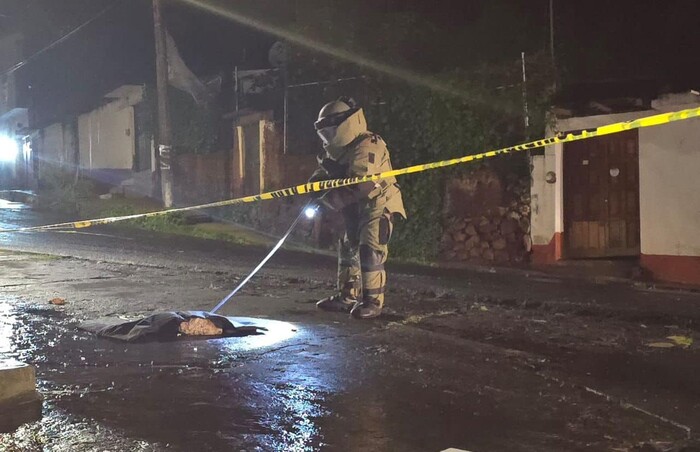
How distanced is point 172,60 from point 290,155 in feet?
23.1

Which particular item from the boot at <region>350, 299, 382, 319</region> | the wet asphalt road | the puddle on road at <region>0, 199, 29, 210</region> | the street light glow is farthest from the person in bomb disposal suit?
the street light glow

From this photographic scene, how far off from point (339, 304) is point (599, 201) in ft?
18.0

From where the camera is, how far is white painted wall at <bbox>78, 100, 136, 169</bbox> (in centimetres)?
2677

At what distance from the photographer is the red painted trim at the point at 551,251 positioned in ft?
38.1

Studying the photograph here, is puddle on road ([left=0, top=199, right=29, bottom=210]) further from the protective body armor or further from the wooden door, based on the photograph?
the protective body armor

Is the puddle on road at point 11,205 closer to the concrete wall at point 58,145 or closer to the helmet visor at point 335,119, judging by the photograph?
the concrete wall at point 58,145

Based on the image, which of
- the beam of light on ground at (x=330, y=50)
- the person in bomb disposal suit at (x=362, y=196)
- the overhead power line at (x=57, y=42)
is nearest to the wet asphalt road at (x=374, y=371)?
the person in bomb disposal suit at (x=362, y=196)

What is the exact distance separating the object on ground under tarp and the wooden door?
6394 mm

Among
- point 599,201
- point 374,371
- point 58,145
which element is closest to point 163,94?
point 599,201

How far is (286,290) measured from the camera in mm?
9805

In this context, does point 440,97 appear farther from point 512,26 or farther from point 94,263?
point 94,263

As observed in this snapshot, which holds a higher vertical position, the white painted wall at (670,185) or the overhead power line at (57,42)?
the overhead power line at (57,42)

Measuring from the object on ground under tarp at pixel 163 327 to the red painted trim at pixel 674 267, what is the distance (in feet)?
19.2

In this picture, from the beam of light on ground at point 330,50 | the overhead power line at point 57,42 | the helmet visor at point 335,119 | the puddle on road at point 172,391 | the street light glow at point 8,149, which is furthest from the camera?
the street light glow at point 8,149
